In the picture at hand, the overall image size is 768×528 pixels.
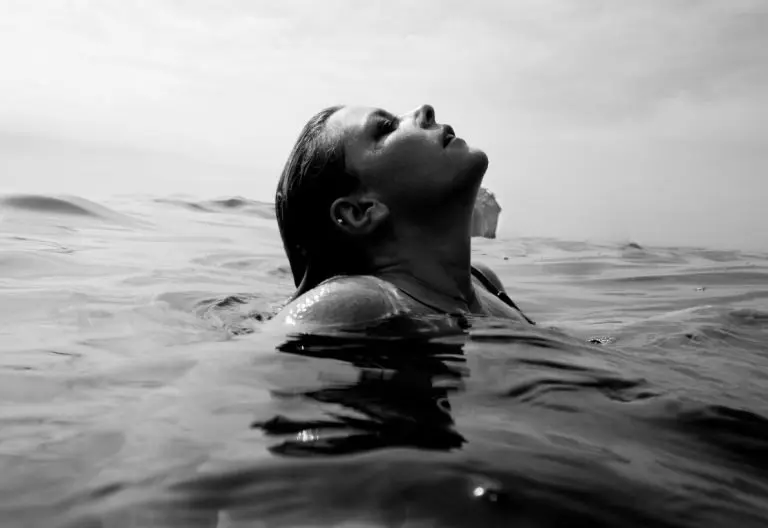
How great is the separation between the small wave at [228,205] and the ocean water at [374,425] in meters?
12.0

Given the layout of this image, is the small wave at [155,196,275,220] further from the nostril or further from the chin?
the chin

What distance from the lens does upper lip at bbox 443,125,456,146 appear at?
382cm

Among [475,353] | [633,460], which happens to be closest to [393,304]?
[475,353]

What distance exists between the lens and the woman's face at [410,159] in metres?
3.71

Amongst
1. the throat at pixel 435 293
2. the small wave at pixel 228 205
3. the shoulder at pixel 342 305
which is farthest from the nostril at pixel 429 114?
the small wave at pixel 228 205

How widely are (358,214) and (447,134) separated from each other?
64 cm

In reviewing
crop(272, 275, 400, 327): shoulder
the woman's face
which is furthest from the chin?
crop(272, 275, 400, 327): shoulder

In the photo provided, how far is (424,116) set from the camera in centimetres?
389

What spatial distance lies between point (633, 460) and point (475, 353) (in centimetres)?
112

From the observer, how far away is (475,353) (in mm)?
2799

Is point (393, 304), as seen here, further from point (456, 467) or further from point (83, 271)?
point (83, 271)

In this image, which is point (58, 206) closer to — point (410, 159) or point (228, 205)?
point (228, 205)

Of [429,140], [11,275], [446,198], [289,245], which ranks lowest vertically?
[11,275]

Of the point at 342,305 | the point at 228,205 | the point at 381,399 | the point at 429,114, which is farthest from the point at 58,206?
the point at 381,399
